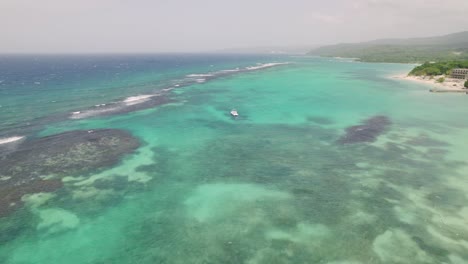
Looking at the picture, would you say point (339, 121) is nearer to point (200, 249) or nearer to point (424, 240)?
point (424, 240)

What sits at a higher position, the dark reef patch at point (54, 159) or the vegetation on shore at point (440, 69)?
the vegetation on shore at point (440, 69)

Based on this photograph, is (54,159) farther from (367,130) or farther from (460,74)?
(460,74)

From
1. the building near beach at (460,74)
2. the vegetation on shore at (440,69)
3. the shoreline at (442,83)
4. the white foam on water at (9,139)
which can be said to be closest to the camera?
the white foam on water at (9,139)

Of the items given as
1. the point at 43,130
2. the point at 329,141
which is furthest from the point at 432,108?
the point at 43,130

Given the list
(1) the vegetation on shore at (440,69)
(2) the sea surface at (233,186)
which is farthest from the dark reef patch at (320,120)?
(1) the vegetation on shore at (440,69)

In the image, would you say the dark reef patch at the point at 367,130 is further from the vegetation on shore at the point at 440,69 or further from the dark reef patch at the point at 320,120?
the vegetation on shore at the point at 440,69

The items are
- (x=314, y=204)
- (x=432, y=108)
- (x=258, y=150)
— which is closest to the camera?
(x=314, y=204)
